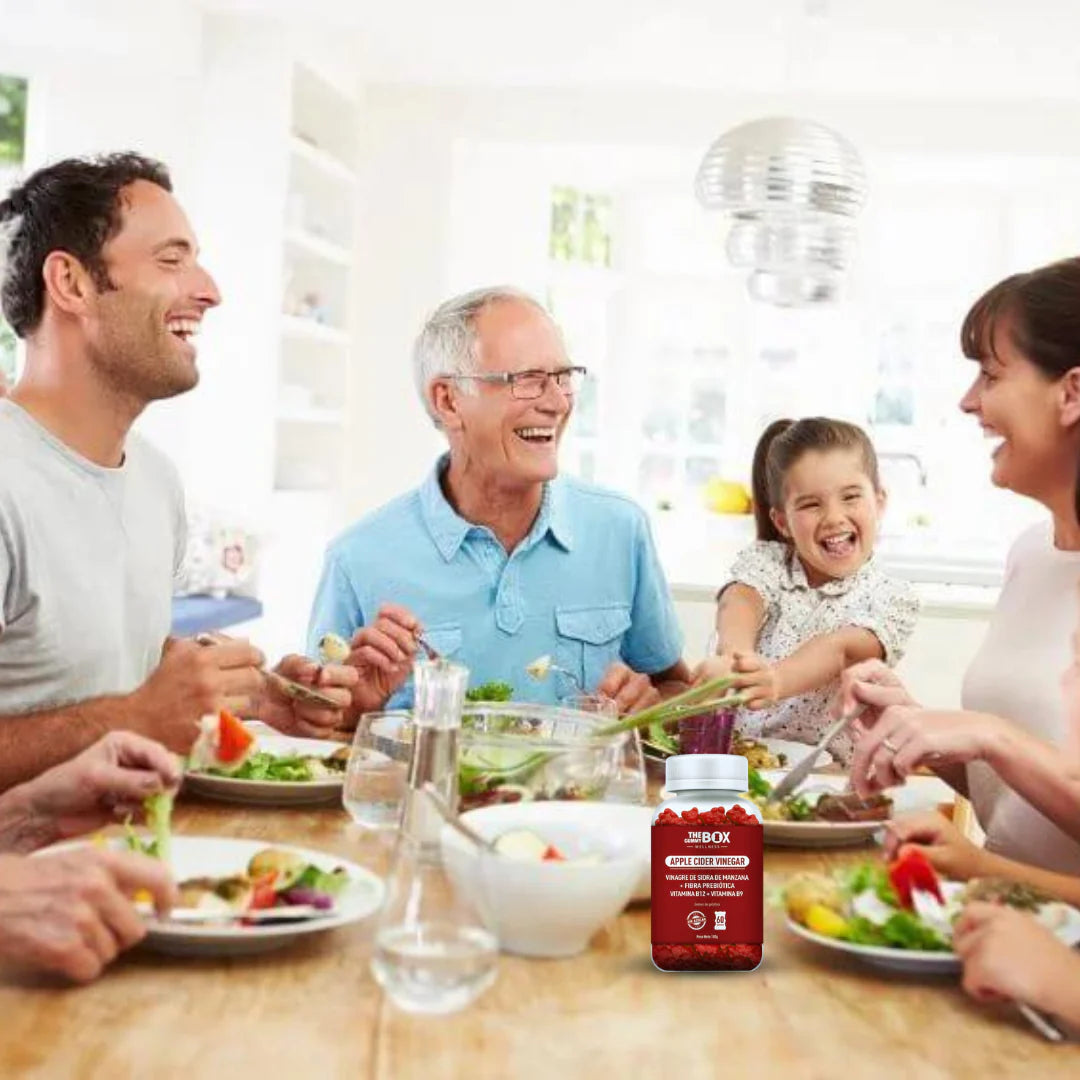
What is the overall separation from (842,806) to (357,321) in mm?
6487

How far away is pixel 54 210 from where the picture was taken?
262 centimetres

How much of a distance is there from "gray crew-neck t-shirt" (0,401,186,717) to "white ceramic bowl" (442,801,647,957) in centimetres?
103

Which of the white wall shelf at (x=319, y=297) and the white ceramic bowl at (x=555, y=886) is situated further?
the white wall shelf at (x=319, y=297)

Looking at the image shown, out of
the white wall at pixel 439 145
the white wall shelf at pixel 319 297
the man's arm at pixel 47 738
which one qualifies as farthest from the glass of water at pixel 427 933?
the white wall at pixel 439 145

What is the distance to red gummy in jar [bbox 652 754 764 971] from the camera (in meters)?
1.29

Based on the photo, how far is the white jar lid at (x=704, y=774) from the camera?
1327mm

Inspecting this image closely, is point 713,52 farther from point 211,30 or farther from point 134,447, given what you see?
point 134,447

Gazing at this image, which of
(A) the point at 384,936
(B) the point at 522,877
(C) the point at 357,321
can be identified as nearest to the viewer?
(A) the point at 384,936

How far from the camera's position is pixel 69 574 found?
92.4 inches

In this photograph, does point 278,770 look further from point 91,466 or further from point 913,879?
point 913,879

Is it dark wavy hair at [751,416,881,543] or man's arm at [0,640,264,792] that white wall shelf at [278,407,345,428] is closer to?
dark wavy hair at [751,416,881,543]

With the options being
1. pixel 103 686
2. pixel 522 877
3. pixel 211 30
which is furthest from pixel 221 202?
pixel 522 877

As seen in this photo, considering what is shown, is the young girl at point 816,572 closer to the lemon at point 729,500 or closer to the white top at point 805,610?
the white top at point 805,610

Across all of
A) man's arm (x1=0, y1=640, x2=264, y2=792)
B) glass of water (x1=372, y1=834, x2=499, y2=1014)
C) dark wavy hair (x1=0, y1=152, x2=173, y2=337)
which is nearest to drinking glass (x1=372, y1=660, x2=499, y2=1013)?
glass of water (x1=372, y1=834, x2=499, y2=1014)
